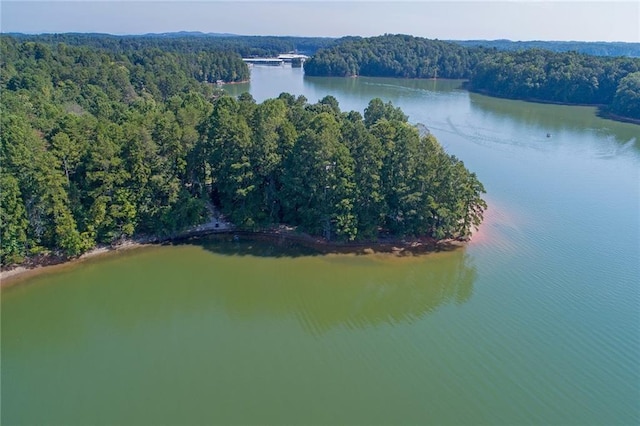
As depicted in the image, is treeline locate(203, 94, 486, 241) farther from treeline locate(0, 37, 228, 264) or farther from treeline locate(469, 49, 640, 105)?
treeline locate(469, 49, 640, 105)

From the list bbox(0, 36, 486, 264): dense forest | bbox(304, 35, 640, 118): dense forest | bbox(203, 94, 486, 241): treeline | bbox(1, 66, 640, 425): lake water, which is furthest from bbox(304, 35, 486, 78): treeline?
bbox(203, 94, 486, 241): treeline

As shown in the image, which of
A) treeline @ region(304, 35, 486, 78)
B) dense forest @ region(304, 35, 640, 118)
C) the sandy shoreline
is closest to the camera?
the sandy shoreline

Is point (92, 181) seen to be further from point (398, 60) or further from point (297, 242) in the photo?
point (398, 60)

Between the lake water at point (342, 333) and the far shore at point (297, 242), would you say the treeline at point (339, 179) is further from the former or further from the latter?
the lake water at point (342, 333)

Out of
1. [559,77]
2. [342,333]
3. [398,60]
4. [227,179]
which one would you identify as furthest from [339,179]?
[398,60]

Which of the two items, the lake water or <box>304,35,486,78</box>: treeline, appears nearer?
the lake water

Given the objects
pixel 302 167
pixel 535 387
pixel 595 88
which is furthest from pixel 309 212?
pixel 595 88
